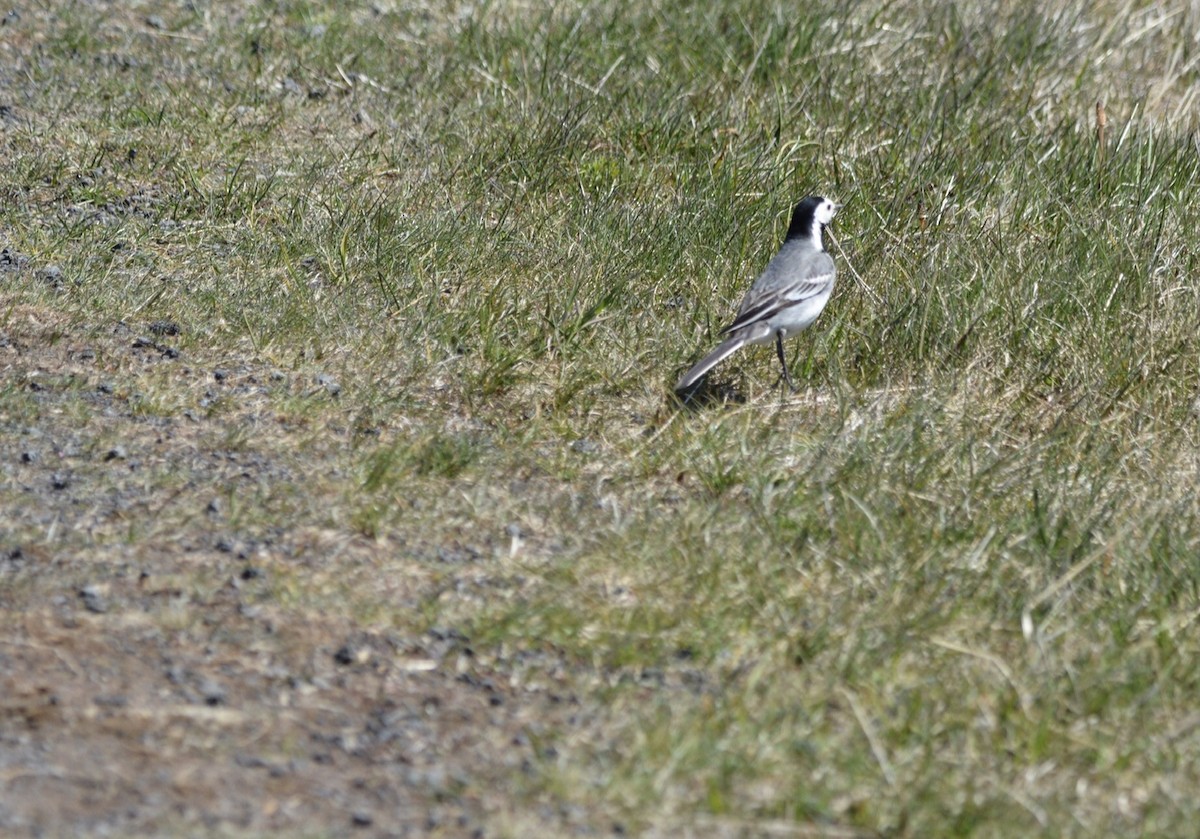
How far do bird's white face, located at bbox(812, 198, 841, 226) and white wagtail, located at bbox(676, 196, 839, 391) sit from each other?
0.03m

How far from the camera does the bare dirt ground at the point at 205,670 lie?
317 cm

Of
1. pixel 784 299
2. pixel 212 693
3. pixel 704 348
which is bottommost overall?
pixel 704 348

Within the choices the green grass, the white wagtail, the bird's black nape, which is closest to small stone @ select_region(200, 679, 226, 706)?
the green grass

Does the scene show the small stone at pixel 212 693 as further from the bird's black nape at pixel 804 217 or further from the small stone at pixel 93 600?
the bird's black nape at pixel 804 217

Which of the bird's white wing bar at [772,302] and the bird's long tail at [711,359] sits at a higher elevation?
the bird's white wing bar at [772,302]

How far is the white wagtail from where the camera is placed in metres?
5.40

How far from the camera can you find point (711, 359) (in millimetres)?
5363

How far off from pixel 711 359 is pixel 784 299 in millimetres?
347

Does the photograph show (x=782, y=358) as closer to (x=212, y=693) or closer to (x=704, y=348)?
(x=704, y=348)

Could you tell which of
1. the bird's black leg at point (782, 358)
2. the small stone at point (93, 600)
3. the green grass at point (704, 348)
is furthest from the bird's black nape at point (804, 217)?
the small stone at point (93, 600)

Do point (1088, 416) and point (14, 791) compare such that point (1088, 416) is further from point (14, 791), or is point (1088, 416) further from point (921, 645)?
point (14, 791)

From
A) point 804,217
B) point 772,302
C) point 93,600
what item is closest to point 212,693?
point 93,600

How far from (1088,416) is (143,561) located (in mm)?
3212

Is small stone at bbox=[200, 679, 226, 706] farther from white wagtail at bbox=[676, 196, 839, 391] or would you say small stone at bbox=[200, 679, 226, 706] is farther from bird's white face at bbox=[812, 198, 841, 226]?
bird's white face at bbox=[812, 198, 841, 226]
